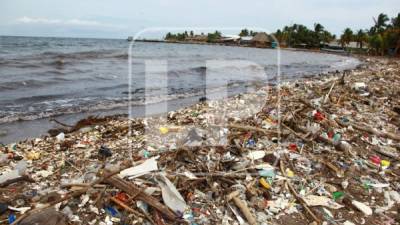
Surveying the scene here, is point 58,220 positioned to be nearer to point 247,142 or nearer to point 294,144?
point 247,142

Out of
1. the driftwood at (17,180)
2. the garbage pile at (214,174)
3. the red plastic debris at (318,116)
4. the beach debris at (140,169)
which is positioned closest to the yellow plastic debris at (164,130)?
the garbage pile at (214,174)

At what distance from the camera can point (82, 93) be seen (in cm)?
1126

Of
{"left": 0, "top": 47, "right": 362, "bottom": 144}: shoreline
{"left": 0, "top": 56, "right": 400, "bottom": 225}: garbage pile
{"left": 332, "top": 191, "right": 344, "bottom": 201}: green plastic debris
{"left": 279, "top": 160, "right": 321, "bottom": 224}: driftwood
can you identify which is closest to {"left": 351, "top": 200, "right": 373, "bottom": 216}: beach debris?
{"left": 0, "top": 56, "right": 400, "bottom": 225}: garbage pile

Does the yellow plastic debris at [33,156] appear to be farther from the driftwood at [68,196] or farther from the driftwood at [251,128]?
the driftwood at [251,128]

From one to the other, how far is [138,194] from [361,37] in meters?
67.3

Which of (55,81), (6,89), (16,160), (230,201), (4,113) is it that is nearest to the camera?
(230,201)

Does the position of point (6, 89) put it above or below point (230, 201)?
above

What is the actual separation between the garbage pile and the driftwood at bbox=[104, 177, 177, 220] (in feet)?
0.03

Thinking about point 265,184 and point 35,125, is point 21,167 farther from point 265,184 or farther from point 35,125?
point 35,125

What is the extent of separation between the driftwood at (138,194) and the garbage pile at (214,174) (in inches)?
0.4

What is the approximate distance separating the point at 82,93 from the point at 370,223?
1032cm

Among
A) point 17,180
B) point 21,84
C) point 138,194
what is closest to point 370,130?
point 138,194

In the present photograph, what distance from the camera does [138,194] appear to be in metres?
3.13

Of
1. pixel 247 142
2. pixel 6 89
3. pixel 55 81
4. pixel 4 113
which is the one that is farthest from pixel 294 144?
pixel 55 81
